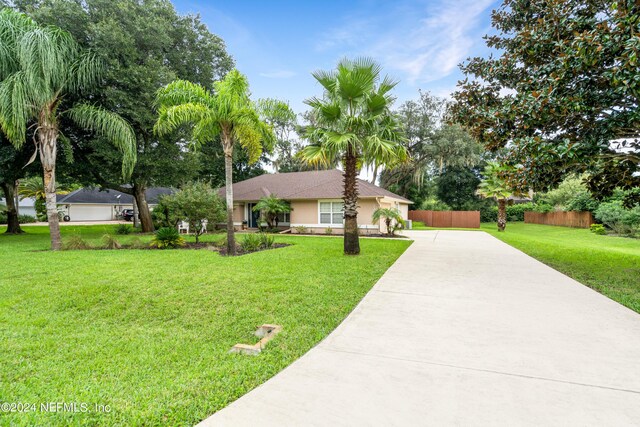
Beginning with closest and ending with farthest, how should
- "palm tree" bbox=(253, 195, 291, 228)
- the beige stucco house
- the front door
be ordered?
"palm tree" bbox=(253, 195, 291, 228) < the beige stucco house < the front door

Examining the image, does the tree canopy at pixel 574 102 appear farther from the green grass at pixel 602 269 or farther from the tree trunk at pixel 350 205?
the tree trunk at pixel 350 205

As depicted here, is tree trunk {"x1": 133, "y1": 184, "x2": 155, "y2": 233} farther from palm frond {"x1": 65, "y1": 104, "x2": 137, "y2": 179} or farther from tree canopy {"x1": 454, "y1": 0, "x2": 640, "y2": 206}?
tree canopy {"x1": 454, "y1": 0, "x2": 640, "y2": 206}

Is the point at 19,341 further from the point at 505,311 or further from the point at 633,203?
the point at 633,203

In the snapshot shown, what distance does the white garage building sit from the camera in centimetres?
3459

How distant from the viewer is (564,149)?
18.6 ft

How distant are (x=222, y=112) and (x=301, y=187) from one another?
35.4 feet

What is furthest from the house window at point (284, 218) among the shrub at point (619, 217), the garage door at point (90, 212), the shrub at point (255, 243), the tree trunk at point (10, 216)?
the garage door at point (90, 212)

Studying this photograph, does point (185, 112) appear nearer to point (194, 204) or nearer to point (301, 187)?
point (194, 204)

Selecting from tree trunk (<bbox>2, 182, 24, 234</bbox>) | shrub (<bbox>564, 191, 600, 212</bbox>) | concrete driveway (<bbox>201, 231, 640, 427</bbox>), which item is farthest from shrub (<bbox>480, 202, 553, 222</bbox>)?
tree trunk (<bbox>2, 182, 24, 234</bbox>)

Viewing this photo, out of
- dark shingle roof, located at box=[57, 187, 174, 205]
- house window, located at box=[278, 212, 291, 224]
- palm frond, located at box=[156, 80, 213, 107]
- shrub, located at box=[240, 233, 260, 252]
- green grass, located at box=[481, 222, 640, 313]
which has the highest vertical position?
palm frond, located at box=[156, 80, 213, 107]

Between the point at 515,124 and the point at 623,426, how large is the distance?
248 inches

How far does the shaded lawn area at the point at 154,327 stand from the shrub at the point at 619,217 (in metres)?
18.9

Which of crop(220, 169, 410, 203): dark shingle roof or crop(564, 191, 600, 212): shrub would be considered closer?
crop(220, 169, 410, 203): dark shingle roof

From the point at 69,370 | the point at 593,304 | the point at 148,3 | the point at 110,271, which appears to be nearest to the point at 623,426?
the point at 593,304
